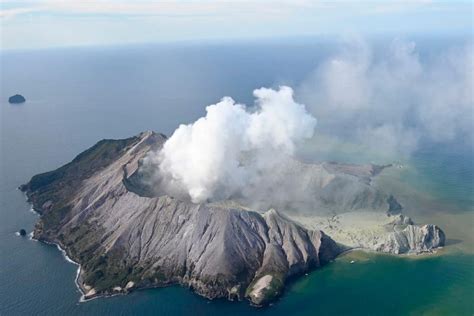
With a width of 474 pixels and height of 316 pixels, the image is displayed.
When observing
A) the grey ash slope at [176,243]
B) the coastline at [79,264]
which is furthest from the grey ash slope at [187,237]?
the coastline at [79,264]

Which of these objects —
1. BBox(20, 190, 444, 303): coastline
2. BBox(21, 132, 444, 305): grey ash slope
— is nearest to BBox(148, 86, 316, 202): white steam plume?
BBox(21, 132, 444, 305): grey ash slope

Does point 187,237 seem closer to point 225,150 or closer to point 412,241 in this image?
point 225,150

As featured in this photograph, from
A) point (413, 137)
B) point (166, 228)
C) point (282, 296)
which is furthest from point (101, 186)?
point (413, 137)

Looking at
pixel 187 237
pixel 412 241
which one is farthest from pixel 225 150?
pixel 412 241

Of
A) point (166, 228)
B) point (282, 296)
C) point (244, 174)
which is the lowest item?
point (282, 296)

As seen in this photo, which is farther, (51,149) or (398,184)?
(51,149)

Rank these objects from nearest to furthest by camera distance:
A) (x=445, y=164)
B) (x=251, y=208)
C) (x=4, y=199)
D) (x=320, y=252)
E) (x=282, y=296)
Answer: (x=282, y=296) → (x=320, y=252) → (x=251, y=208) → (x=4, y=199) → (x=445, y=164)

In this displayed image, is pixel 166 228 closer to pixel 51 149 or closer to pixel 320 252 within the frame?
pixel 320 252
